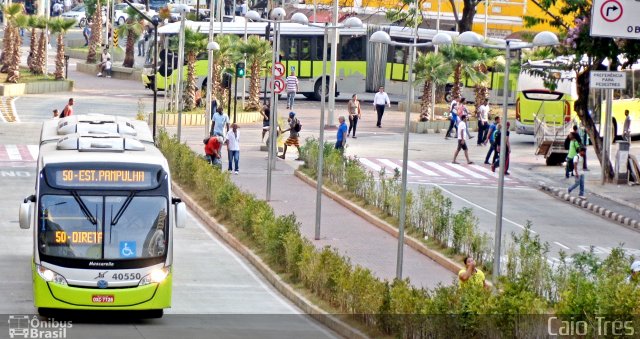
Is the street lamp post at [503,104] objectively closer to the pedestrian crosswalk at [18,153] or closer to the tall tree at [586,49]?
the tall tree at [586,49]

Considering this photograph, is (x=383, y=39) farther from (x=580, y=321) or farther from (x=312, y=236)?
(x=580, y=321)

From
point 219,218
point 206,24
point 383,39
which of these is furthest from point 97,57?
point 383,39

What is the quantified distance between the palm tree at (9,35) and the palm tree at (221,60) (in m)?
10.5

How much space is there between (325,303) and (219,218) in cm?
981

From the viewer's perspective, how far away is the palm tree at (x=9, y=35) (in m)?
64.6

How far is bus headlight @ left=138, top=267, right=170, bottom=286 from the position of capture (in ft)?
71.0

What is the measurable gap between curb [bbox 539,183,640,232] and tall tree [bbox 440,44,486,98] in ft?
50.0

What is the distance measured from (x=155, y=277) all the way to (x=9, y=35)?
4580 cm

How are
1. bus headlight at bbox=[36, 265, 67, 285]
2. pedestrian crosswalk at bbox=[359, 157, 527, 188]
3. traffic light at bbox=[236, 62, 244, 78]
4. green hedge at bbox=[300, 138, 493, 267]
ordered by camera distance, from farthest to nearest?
traffic light at bbox=[236, 62, 244, 78] → pedestrian crosswalk at bbox=[359, 157, 527, 188] → green hedge at bbox=[300, 138, 493, 267] → bus headlight at bbox=[36, 265, 67, 285]

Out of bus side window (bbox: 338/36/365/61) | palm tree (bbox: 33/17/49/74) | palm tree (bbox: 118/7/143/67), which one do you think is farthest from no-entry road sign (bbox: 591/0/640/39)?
palm tree (bbox: 118/7/143/67)

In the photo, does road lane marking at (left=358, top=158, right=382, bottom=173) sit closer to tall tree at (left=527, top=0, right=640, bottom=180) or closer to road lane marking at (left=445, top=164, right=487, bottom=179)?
road lane marking at (left=445, top=164, right=487, bottom=179)

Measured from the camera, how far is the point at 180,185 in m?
39.0

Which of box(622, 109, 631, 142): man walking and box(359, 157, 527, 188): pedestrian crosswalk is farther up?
box(622, 109, 631, 142): man walking

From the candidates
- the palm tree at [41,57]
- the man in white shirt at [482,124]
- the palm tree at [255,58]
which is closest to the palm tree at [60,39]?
the palm tree at [41,57]
